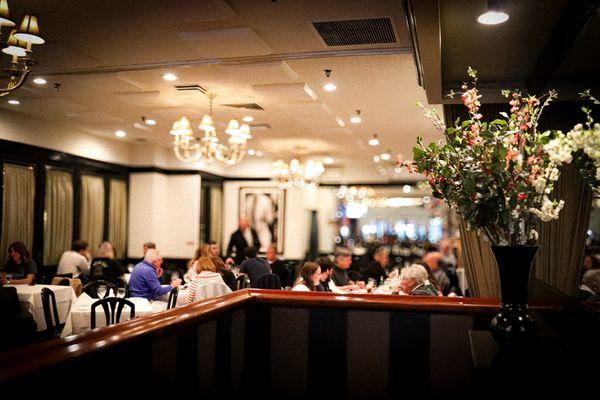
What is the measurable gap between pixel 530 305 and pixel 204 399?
1.80 metres

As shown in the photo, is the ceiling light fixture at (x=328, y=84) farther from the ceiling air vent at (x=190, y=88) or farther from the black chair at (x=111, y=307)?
the black chair at (x=111, y=307)

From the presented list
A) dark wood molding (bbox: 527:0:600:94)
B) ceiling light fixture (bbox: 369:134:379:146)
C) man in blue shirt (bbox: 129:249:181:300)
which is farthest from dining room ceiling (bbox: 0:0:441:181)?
man in blue shirt (bbox: 129:249:181:300)

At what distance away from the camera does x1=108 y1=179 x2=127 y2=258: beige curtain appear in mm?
11398

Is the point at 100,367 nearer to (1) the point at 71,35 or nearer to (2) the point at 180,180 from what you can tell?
(1) the point at 71,35

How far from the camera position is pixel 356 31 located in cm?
471

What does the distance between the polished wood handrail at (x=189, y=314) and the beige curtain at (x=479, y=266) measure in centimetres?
254

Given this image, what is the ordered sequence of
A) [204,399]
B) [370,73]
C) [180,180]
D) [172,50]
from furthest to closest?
1. [180,180]
2. [370,73]
3. [172,50]
4. [204,399]

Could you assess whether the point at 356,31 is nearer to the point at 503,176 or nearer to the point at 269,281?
the point at 503,176

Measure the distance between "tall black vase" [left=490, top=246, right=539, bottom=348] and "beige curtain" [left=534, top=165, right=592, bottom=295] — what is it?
305 cm

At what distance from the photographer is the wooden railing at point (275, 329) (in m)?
2.34

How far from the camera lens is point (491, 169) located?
2.41 meters

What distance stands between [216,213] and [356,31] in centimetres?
1005

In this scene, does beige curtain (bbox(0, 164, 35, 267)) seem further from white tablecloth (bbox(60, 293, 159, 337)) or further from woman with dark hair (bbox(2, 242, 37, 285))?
white tablecloth (bbox(60, 293, 159, 337))

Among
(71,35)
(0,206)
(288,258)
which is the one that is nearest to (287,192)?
(288,258)
